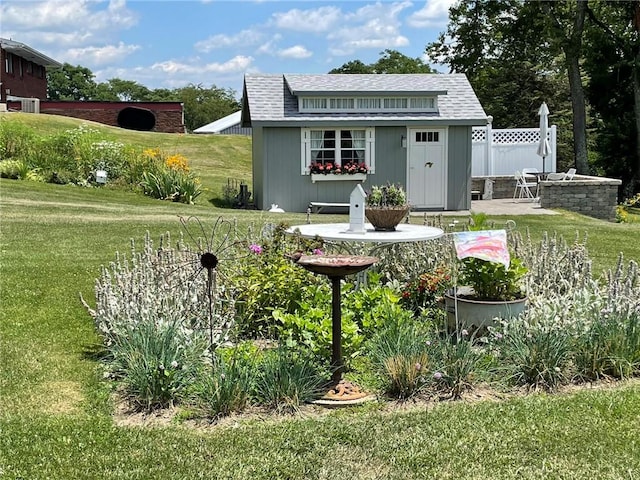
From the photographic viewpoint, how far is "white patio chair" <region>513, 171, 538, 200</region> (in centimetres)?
1906

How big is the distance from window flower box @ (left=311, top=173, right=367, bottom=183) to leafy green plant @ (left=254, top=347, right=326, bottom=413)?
1178 cm

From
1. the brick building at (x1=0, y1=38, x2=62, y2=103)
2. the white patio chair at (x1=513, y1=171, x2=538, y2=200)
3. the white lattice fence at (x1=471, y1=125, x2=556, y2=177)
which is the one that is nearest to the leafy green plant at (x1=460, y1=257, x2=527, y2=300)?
the white patio chair at (x1=513, y1=171, x2=538, y2=200)

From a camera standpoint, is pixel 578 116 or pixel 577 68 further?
pixel 578 116

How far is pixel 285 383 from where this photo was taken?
419 centimetres

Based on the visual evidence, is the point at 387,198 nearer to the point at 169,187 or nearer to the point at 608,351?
the point at 608,351

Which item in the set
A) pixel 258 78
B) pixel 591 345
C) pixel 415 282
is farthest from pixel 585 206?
pixel 591 345

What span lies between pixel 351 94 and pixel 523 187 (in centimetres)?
616

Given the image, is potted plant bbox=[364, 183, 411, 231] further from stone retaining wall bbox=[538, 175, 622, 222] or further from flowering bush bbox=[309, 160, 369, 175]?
stone retaining wall bbox=[538, 175, 622, 222]

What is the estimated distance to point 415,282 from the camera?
20.2 feet

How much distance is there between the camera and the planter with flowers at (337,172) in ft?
52.5

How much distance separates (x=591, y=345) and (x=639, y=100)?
65.1 ft

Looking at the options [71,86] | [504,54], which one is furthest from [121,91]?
[504,54]

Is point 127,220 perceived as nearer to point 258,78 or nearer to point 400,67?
point 258,78

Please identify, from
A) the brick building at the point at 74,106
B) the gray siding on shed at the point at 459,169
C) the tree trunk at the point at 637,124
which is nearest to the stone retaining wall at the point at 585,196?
the gray siding on shed at the point at 459,169
